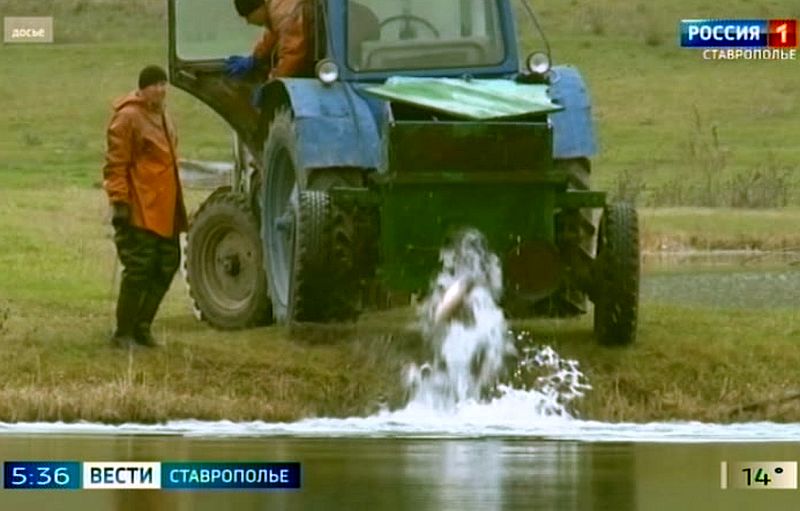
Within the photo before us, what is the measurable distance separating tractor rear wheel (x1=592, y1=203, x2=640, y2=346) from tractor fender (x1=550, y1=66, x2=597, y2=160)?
35cm

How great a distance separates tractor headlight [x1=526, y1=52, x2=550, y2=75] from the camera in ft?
50.7

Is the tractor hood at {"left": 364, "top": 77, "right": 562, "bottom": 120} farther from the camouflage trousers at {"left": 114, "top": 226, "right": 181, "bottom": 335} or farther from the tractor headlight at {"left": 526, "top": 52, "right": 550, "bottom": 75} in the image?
the camouflage trousers at {"left": 114, "top": 226, "right": 181, "bottom": 335}

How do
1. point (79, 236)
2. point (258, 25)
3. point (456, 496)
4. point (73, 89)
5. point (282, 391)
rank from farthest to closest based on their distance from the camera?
point (73, 89), point (79, 236), point (258, 25), point (282, 391), point (456, 496)

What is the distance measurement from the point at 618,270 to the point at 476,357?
80cm

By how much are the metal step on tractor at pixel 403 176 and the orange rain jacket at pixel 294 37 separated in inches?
2.6

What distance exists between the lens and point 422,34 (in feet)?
52.7

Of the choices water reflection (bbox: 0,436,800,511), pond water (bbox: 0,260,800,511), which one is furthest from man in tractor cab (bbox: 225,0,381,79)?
water reflection (bbox: 0,436,800,511)

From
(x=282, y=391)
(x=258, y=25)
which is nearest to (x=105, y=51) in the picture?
(x=258, y=25)

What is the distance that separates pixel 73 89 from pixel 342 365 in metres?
8.59

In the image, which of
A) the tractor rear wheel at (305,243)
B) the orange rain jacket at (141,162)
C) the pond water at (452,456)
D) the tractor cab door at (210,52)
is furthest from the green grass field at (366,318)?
the tractor cab door at (210,52)

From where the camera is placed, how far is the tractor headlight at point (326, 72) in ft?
51.0

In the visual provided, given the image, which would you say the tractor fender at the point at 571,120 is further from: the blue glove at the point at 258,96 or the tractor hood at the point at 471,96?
the blue glove at the point at 258,96

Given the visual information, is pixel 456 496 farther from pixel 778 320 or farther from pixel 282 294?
pixel 778 320

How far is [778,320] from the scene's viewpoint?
16969 mm
